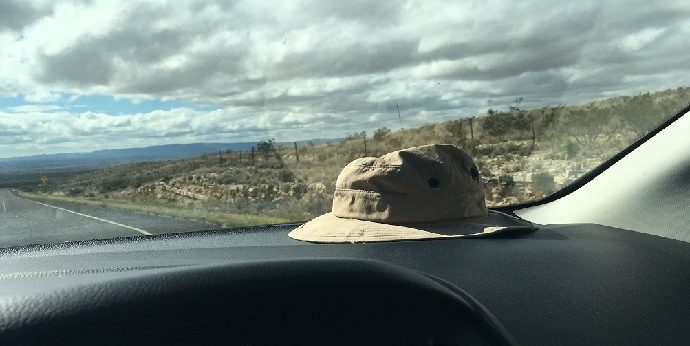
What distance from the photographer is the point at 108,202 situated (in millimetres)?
6801

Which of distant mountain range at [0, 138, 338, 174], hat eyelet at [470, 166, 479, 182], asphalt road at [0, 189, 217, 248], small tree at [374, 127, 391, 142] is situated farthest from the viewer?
distant mountain range at [0, 138, 338, 174]

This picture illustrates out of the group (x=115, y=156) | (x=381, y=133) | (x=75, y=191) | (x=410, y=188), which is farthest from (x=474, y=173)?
(x=75, y=191)

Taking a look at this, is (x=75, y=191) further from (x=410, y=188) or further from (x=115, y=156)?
(x=410, y=188)

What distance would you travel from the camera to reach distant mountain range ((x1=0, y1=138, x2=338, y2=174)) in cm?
542

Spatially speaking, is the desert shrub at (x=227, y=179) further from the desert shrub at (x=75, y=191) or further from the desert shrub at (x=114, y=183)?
the desert shrub at (x=75, y=191)

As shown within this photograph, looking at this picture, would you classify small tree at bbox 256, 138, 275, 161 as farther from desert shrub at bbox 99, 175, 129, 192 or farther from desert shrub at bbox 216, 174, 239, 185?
desert shrub at bbox 99, 175, 129, 192

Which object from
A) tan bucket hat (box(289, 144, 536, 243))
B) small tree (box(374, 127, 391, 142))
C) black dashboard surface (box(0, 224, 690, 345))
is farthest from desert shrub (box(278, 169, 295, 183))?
tan bucket hat (box(289, 144, 536, 243))

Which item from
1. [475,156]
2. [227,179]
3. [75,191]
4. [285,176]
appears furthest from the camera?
[227,179]

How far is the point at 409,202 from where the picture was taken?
392 cm

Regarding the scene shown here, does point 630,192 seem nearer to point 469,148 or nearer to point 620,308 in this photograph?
point 469,148

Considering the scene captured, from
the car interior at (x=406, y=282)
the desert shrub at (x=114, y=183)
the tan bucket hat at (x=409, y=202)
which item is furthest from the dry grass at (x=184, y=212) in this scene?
the tan bucket hat at (x=409, y=202)

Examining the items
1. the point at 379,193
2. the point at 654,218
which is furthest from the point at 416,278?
the point at 654,218

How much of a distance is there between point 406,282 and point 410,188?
2.25 meters

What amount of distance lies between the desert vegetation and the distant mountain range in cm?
21
